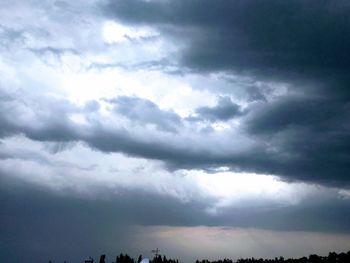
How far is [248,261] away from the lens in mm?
57125

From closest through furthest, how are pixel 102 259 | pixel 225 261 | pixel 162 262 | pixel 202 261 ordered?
pixel 102 259
pixel 162 262
pixel 202 261
pixel 225 261

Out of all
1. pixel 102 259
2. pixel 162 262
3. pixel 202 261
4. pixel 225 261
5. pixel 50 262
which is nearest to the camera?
pixel 102 259

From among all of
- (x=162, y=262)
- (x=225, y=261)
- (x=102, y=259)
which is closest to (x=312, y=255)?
(x=225, y=261)

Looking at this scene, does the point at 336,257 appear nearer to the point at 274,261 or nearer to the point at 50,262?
the point at 274,261

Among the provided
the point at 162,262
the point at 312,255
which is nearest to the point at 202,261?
the point at 162,262

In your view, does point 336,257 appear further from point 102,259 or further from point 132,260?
point 102,259

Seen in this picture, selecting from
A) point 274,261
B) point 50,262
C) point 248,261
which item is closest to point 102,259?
point 50,262

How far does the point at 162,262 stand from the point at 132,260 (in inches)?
176

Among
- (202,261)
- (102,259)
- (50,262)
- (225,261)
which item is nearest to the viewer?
(102,259)

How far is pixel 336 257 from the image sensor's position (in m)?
45.8

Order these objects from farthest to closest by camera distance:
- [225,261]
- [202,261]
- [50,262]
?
[225,261] → [202,261] → [50,262]

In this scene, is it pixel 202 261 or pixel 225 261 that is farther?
pixel 225 261

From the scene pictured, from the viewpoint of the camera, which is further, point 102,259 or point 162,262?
point 162,262

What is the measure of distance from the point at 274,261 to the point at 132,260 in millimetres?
26177
